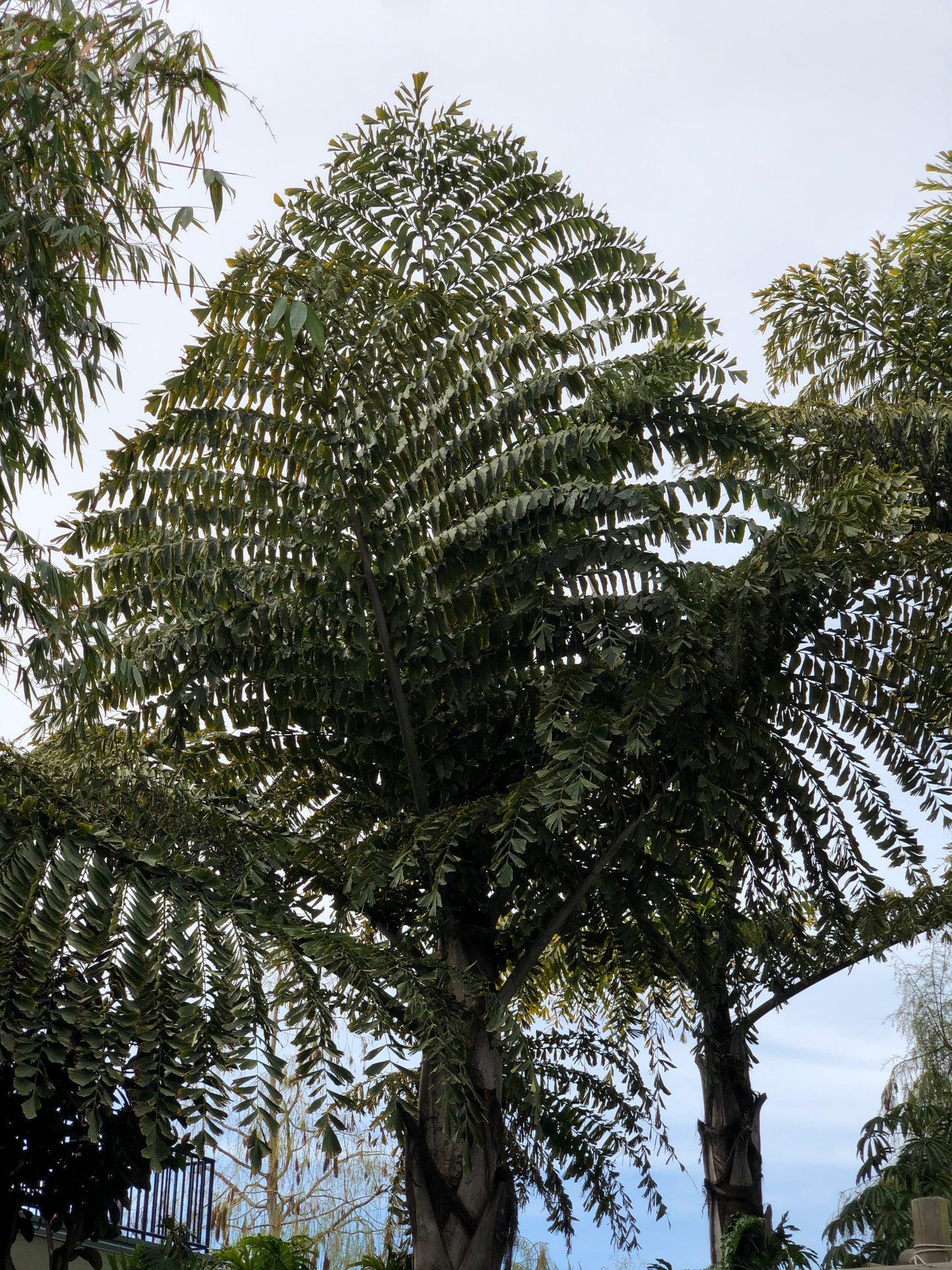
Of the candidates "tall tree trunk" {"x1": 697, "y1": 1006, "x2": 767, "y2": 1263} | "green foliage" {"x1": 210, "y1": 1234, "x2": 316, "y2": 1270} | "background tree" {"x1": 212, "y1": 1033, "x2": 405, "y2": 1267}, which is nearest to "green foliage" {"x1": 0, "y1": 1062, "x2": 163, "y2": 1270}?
"green foliage" {"x1": 210, "y1": 1234, "x2": 316, "y2": 1270}

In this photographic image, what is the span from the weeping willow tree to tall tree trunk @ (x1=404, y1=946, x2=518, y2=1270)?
0.04 feet

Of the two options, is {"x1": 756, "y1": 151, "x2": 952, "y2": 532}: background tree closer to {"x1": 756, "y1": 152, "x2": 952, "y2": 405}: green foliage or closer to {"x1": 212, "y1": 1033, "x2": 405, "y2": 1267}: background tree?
{"x1": 756, "y1": 152, "x2": 952, "y2": 405}: green foliage

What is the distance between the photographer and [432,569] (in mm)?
6020

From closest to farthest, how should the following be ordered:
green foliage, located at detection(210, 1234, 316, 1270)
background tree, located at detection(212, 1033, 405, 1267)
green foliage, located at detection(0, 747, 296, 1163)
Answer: green foliage, located at detection(0, 747, 296, 1163), green foliage, located at detection(210, 1234, 316, 1270), background tree, located at detection(212, 1033, 405, 1267)

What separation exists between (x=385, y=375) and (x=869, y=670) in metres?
2.88

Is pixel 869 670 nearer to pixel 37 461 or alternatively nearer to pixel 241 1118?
pixel 241 1118

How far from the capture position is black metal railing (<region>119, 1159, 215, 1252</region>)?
9.92 metres

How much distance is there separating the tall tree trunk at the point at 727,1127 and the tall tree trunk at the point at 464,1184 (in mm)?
3600

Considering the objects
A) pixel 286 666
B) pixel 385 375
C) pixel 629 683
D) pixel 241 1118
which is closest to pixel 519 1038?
pixel 241 1118

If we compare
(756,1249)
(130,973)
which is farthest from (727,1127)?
(130,973)

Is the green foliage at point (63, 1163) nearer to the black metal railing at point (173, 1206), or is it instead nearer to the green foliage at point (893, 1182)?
the black metal railing at point (173, 1206)

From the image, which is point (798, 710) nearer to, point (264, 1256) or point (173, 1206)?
point (264, 1256)

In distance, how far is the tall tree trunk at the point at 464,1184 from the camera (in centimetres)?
543

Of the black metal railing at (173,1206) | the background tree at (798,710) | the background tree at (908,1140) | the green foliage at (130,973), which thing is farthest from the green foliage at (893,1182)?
the green foliage at (130,973)
